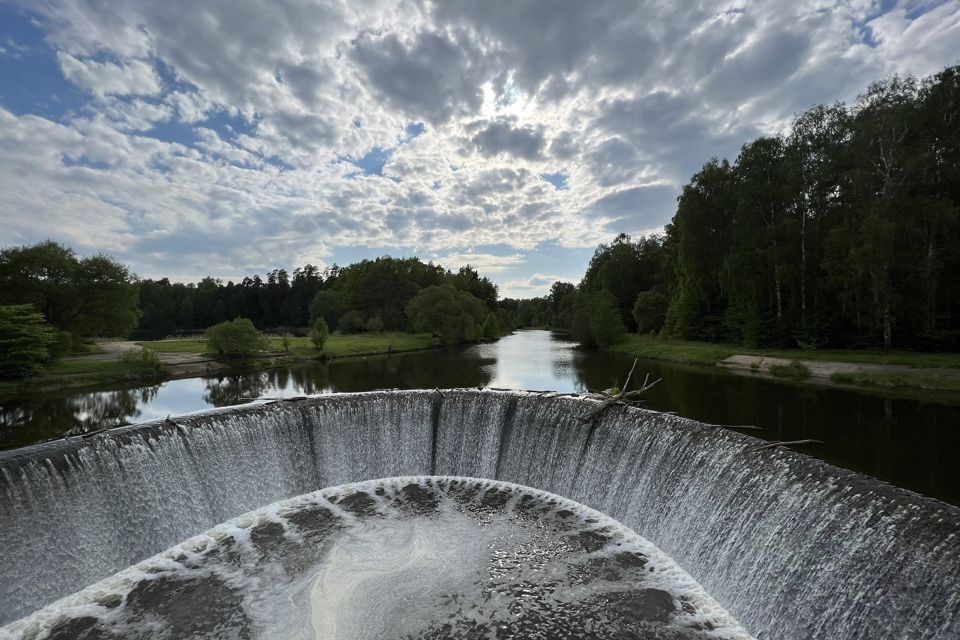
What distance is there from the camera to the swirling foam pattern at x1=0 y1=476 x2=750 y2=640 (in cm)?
731

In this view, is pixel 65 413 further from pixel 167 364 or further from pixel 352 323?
pixel 352 323

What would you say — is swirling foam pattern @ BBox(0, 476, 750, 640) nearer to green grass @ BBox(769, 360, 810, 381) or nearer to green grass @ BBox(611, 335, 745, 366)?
green grass @ BBox(769, 360, 810, 381)

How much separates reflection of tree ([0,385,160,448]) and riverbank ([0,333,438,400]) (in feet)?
7.22

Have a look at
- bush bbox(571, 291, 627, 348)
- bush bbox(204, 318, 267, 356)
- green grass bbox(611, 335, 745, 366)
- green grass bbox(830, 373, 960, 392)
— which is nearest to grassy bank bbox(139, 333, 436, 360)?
bush bbox(204, 318, 267, 356)

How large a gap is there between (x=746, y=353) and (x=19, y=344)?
147 feet

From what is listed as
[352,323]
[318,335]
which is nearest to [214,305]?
[352,323]

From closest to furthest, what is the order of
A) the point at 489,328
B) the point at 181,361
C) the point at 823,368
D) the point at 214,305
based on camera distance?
1. the point at 823,368
2. the point at 181,361
3. the point at 489,328
4. the point at 214,305

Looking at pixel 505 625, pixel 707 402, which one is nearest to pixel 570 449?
pixel 505 625

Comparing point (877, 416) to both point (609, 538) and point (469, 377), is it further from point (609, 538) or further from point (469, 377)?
point (469, 377)

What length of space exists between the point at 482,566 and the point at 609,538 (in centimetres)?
293

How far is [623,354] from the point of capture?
43.6 m

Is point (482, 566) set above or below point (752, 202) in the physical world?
below

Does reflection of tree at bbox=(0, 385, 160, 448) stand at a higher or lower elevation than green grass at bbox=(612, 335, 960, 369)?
lower

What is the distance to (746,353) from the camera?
32.0 meters
